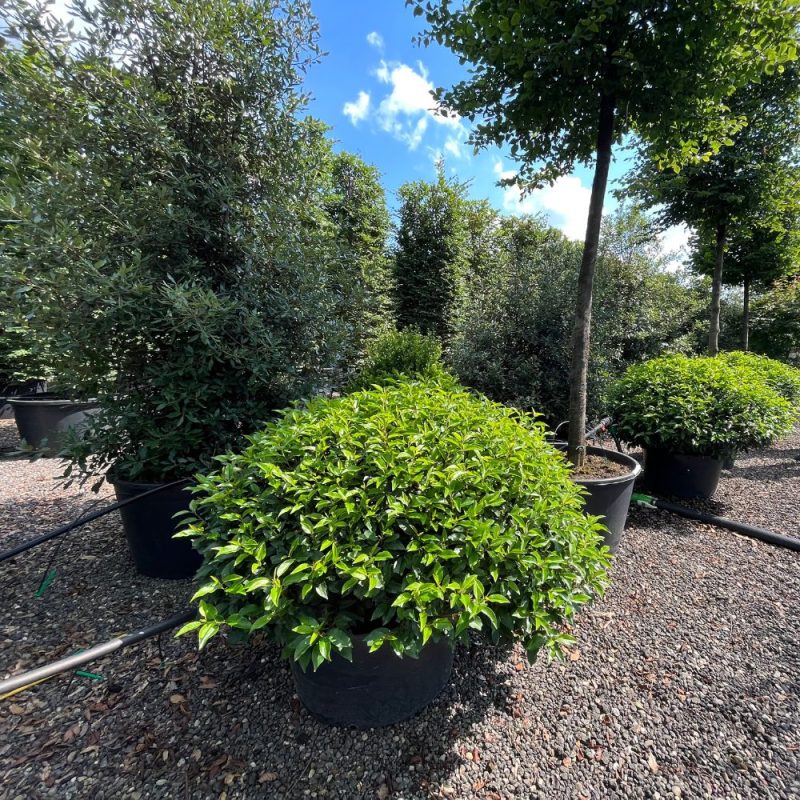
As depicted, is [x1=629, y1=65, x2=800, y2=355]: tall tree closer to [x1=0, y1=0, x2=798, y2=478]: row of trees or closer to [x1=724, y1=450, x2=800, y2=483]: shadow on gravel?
[x1=0, y1=0, x2=798, y2=478]: row of trees

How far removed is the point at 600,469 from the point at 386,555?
7.16 feet

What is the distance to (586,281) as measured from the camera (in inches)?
106

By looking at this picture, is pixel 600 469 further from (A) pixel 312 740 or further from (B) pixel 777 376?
(B) pixel 777 376

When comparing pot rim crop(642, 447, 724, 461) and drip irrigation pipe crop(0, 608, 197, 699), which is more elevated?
pot rim crop(642, 447, 724, 461)

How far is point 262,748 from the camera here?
4.71 ft

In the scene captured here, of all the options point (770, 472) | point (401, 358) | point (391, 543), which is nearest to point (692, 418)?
point (770, 472)

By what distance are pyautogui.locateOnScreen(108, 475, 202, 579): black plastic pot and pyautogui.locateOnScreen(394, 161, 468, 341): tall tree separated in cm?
551

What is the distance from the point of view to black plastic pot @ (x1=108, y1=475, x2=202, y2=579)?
91.9 inches

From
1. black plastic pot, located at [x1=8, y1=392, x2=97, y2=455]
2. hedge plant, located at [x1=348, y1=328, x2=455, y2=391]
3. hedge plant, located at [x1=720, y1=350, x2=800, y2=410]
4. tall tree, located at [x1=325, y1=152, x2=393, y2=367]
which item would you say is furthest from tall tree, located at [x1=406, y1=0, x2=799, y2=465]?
black plastic pot, located at [x1=8, y1=392, x2=97, y2=455]

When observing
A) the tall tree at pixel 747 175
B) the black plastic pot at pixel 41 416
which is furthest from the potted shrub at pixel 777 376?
the black plastic pot at pixel 41 416

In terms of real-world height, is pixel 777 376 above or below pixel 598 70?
below

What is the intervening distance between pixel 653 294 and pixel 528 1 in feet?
21.8

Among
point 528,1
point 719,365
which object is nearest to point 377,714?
point 528,1

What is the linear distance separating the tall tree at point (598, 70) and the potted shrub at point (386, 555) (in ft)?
5.42
